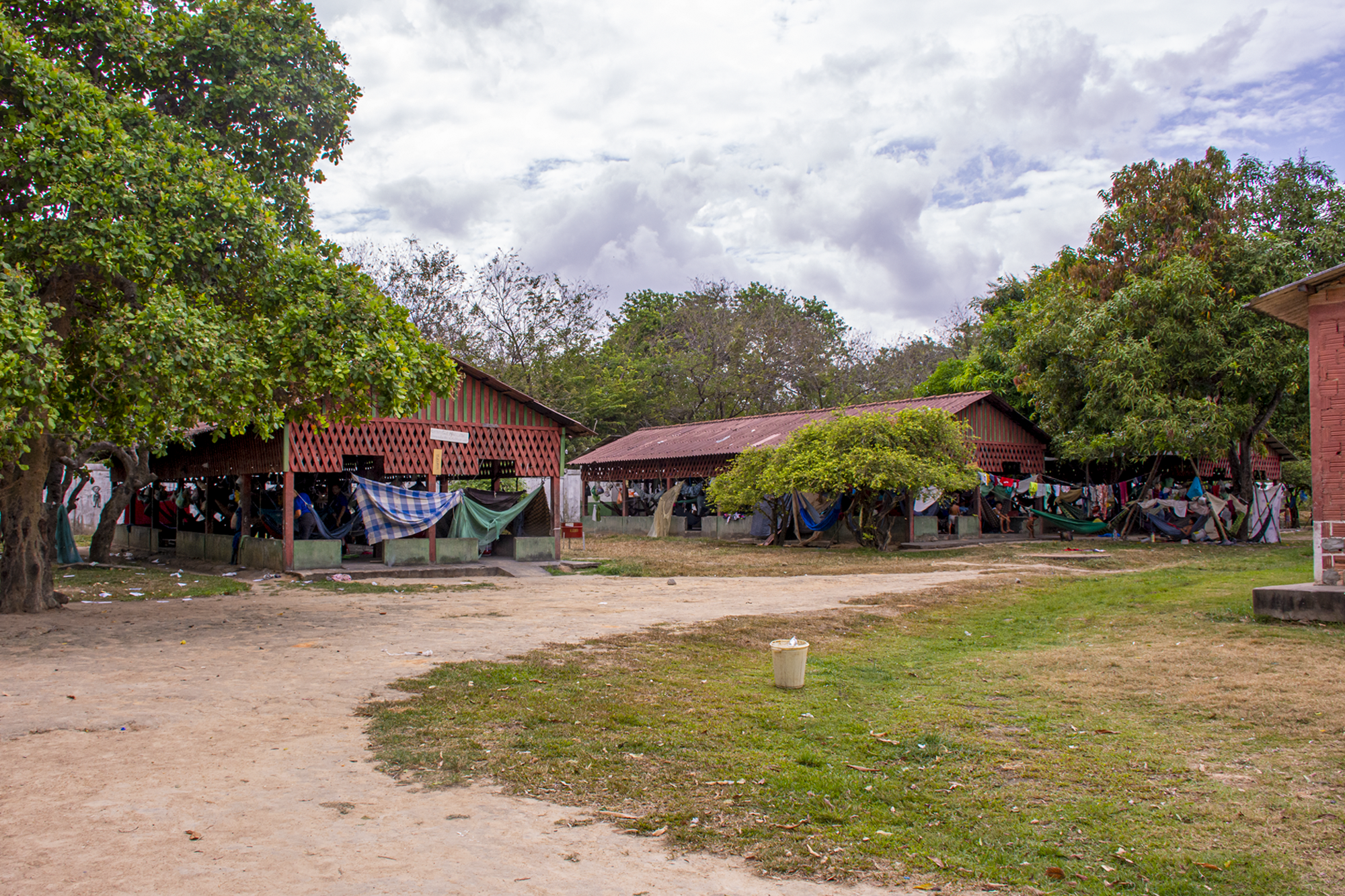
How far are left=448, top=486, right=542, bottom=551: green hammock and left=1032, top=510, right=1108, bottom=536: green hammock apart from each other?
14.1 meters

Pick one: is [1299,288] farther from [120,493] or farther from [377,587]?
[120,493]

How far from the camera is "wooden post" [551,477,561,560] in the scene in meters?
19.0

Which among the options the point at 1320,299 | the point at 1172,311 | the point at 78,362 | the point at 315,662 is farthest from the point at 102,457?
the point at 1172,311

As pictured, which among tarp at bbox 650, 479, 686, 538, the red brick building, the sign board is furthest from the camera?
tarp at bbox 650, 479, 686, 538

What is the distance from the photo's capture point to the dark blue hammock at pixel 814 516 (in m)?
24.7

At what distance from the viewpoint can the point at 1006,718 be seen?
6.31 meters

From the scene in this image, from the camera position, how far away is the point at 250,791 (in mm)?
4730

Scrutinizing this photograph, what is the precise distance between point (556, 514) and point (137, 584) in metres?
7.35

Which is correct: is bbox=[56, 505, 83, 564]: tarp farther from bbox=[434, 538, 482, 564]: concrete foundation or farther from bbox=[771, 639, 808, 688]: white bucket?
bbox=[771, 639, 808, 688]: white bucket

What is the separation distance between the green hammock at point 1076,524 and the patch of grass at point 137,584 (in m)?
19.2

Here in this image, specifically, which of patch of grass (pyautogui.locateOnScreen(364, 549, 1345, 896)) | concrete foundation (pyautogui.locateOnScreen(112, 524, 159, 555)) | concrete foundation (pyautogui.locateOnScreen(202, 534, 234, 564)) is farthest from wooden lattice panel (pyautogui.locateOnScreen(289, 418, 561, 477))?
patch of grass (pyautogui.locateOnScreen(364, 549, 1345, 896))

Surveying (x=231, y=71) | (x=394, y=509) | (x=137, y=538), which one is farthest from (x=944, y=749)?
(x=137, y=538)

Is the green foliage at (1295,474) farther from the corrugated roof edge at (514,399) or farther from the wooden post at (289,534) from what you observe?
the wooden post at (289,534)

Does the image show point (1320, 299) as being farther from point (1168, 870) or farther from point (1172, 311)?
point (1172, 311)
